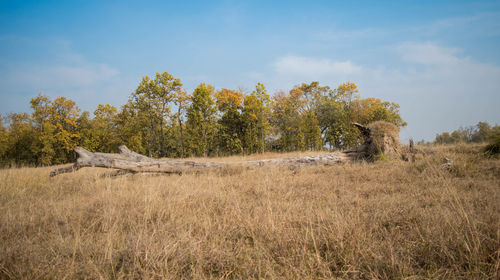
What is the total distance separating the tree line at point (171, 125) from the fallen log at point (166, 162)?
46.0 feet

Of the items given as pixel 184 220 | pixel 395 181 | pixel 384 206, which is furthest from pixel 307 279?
pixel 395 181

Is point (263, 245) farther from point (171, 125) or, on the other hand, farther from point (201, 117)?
point (171, 125)

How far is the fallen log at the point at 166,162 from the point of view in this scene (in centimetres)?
717

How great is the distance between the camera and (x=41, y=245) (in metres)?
2.42

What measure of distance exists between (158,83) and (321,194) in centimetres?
2480

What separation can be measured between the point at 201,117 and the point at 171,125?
1280cm

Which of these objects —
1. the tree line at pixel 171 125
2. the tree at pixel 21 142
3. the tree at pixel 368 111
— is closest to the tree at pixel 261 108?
the tree line at pixel 171 125

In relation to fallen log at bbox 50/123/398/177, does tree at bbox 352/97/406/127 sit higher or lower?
higher

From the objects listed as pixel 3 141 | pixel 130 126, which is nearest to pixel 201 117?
pixel 130 126

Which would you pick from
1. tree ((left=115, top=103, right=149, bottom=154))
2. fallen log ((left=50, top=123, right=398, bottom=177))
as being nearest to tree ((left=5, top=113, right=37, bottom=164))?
tree ((left=115, top=103, right=149, bottom=154))

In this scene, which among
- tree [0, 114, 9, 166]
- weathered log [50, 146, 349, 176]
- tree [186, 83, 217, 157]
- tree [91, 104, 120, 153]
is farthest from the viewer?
tree [91, 104, 120, 153]

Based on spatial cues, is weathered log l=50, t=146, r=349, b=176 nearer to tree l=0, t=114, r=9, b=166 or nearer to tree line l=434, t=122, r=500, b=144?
tree line l=434, t=122, r=500, b=144

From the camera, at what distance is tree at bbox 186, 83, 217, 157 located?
2230cm

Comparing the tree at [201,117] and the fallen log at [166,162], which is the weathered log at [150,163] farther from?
the tree at [201,117]
